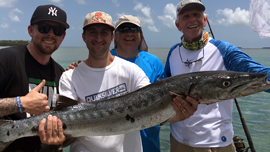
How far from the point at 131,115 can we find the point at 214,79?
131 centimetres

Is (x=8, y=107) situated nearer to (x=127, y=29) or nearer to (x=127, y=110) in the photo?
(x=127, y=110)

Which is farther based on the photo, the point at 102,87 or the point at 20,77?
the point at 20,77

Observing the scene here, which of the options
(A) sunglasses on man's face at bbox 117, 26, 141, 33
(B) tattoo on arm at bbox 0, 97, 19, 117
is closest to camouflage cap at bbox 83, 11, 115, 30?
(A) sunglasses on man's face at bbox 117, 26, 141, 33

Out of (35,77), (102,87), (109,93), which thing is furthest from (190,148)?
(35,77)

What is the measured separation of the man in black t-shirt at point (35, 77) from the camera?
9.80 feet

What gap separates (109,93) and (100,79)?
27 cm

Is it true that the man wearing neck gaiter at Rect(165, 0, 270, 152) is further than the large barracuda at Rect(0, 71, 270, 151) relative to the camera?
Yes

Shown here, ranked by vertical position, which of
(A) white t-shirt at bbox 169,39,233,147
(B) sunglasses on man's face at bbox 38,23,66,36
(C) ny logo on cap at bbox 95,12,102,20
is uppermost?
(C) ny logo on cap at bbox 95,12,102,20

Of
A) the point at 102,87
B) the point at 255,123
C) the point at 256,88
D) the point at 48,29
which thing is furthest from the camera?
the point at 255,123

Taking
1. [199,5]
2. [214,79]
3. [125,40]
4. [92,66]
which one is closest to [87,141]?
[92,66]

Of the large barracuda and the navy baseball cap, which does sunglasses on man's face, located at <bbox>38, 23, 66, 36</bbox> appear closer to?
the navy baseball cap

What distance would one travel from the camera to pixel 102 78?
3227mm

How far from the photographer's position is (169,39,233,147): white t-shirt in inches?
139

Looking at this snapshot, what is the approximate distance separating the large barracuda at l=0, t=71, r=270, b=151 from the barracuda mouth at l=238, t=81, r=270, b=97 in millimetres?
243
